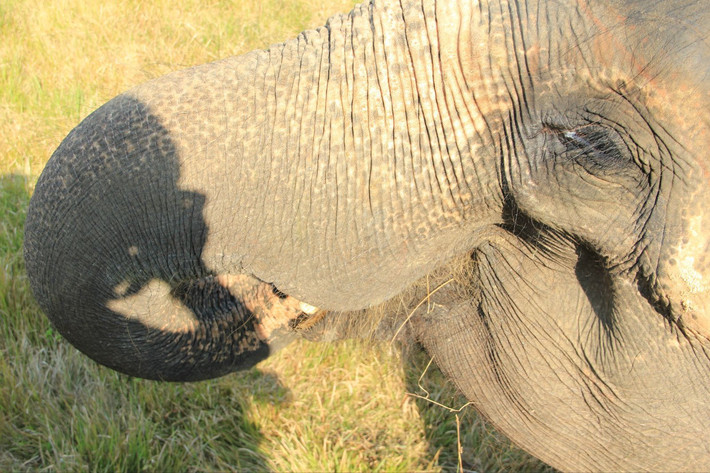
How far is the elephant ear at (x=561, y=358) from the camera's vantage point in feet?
6.79

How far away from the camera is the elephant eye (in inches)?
69.4

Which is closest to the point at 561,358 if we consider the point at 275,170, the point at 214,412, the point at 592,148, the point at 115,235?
the point at 592,148

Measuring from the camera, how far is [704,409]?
7.04 feet

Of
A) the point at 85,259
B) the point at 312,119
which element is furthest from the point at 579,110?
the point at 85,259

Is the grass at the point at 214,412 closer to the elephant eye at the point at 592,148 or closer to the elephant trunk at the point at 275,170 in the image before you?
the elephant trunk at the point at 275,170

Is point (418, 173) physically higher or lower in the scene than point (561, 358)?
higher

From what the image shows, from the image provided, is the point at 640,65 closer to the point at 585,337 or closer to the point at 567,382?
the point at 585,337

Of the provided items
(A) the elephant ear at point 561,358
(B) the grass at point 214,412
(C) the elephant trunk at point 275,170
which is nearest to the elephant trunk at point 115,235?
(C) the elephant trunk at point 275,170

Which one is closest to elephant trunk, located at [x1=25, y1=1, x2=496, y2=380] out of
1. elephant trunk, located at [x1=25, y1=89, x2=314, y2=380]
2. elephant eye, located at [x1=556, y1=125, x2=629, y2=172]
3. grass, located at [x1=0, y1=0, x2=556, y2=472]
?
elephant trunk, located at [x1=25, y1=89, x2=314, y2=380]

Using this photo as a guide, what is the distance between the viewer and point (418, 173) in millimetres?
1888

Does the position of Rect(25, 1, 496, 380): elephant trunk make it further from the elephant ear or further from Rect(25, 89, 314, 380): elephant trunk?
the elephant ear

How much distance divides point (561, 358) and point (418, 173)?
813 mm

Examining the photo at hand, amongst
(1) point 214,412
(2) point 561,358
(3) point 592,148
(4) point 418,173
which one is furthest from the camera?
(1) point 214,412

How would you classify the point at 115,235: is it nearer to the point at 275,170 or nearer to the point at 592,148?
the point at 275,170
